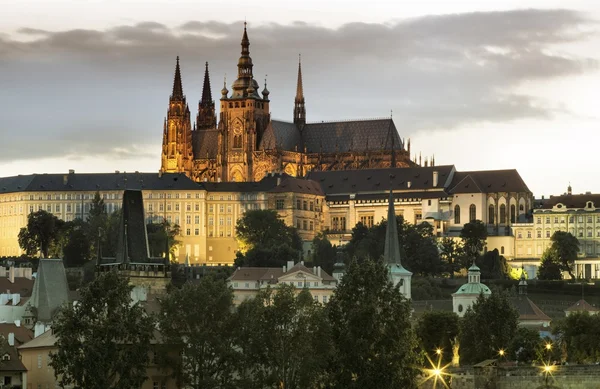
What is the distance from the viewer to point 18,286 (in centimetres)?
16525

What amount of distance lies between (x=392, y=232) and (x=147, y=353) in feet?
298

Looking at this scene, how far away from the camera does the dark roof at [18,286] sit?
6299 inches

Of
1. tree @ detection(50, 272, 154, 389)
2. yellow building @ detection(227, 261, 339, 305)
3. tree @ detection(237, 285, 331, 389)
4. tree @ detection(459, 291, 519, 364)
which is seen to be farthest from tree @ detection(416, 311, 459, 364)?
yellow building @ detection(227, 261, 339, 305)

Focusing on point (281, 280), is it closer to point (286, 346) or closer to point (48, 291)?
point (48, 291)

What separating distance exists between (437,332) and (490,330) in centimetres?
1707

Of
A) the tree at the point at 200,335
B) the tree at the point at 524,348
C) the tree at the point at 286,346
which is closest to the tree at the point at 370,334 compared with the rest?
the tree at the point at 286,346

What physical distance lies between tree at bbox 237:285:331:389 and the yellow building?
7843 centimetres

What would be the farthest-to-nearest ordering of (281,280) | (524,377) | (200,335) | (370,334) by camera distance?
(281,280) < (200,335) < (370,334) < (524,377)

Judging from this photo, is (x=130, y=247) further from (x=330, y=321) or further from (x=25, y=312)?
(x=330, y=321)

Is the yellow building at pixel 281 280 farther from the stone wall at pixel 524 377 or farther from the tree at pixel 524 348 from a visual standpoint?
the stone wall at pixel 524 377

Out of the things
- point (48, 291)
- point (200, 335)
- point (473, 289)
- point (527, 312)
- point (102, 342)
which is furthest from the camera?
point (473, 289)

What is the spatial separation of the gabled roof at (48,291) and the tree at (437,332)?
904 inches

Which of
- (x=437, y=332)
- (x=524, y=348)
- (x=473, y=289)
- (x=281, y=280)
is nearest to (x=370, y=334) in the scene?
(x=524, y=348)

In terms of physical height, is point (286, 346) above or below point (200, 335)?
below
